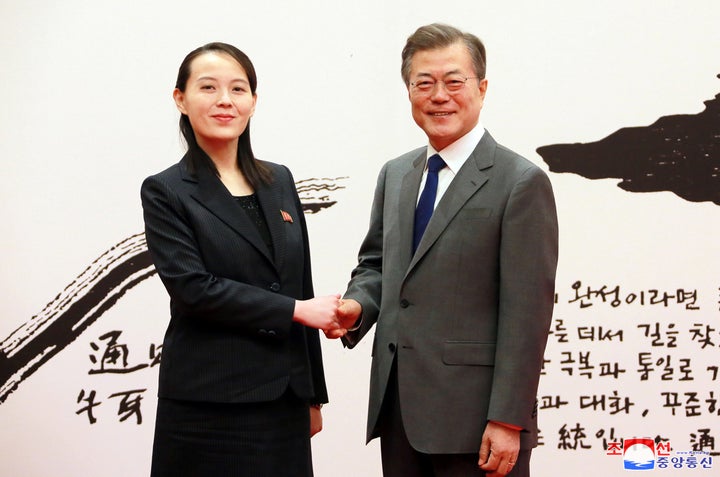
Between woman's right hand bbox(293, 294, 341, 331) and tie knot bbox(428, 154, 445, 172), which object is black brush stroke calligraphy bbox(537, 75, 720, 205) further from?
woman's right hand bbox(293, 294, 341, 331)

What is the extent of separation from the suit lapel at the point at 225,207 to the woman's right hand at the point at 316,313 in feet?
0.42

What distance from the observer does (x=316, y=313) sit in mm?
1785

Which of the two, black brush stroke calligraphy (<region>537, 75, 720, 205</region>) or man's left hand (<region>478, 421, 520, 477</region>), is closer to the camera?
man's left hand (<region>478, 421, 520, 477</region>)

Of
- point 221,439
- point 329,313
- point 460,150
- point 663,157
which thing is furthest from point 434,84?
point 663,157

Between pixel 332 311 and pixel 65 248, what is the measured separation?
162 cm

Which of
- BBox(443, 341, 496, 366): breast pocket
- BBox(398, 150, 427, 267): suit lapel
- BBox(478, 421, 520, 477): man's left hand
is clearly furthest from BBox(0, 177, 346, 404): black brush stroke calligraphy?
BBox(478, 421, 520, 477): man's left hand

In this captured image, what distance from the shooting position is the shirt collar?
1.82 metres

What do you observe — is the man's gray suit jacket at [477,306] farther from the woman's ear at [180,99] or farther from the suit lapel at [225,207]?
the woman's ear at [180,99]

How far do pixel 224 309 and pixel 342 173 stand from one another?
1380 millimetres

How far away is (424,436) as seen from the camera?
5.66 ft

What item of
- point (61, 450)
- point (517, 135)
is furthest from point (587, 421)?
point (61, 450)

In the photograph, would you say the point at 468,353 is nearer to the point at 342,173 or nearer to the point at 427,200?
the point at 427,200

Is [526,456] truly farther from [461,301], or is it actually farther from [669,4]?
[669,4]

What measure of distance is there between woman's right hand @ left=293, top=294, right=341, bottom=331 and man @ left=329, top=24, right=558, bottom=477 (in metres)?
0.07
